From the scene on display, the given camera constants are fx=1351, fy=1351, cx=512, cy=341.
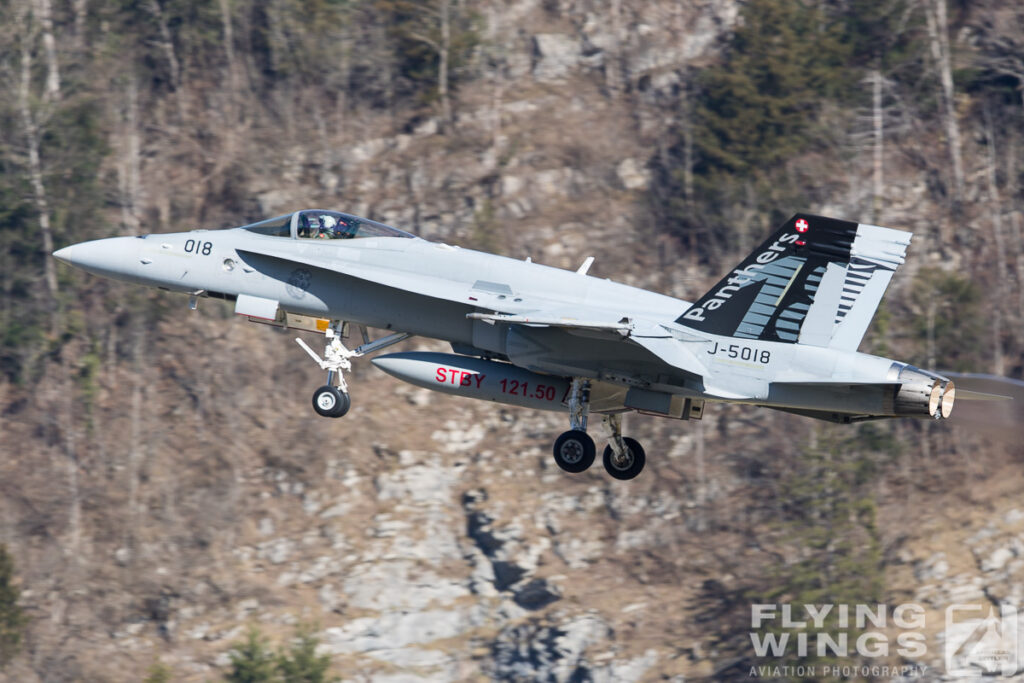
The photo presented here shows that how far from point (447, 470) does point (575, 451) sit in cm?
1673

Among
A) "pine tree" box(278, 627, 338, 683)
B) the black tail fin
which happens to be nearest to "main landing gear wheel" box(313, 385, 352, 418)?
the black tail fin

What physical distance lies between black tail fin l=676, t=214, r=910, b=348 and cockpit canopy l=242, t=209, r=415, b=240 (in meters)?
5.14

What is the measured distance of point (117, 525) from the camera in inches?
1534

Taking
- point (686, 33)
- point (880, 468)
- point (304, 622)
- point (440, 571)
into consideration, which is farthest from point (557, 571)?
point (686, 33)

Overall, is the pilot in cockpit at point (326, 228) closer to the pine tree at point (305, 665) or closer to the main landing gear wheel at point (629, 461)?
the main landing gear wheel at point (629, 461)

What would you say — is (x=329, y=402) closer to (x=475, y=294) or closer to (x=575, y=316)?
(x=475, y=294)

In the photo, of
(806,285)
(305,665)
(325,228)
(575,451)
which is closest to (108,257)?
(325,228)

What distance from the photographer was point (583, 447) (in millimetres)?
20453

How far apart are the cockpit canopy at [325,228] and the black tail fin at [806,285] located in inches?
203

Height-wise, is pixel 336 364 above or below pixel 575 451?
above

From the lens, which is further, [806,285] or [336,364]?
[336,364]

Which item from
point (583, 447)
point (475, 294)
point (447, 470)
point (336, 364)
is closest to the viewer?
point (475, 294)

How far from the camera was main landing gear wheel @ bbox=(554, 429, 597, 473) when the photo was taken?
2044cm

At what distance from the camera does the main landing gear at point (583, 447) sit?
67.2ft
